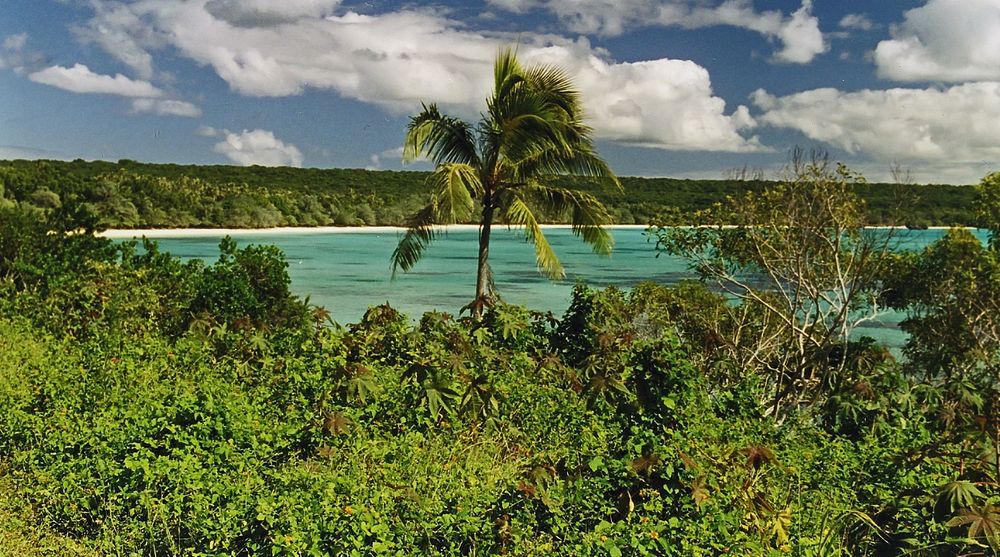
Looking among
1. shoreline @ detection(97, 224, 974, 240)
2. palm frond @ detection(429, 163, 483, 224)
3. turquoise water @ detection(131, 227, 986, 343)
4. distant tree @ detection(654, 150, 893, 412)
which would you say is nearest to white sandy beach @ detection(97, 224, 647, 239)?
shoreline @ detection(97, 224, 974, 240)

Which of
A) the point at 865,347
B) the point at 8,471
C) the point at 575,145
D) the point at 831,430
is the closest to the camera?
the point at 8,471

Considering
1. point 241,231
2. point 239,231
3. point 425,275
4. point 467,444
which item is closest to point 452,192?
point 467,444

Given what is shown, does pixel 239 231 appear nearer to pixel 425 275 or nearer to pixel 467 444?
pixel 425 275

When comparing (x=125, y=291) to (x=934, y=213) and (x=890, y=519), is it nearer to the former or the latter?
(x=890, y=519)

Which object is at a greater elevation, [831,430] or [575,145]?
[575,145]

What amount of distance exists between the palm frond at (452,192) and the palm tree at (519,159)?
89 mm

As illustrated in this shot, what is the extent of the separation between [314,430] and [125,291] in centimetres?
648

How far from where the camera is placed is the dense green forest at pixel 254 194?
184 ft

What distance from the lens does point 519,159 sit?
469 inches

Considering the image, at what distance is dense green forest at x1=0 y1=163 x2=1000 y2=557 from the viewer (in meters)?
3.54

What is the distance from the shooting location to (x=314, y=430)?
4.83m

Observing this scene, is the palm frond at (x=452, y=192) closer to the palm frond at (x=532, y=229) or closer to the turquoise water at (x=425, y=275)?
the palm frond at (x=532, y=229)

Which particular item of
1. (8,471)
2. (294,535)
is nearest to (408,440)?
(294,535)

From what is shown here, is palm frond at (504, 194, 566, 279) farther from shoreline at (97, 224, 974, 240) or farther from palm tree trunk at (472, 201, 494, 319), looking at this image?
shoreline at (97, 224, 974, 240)
